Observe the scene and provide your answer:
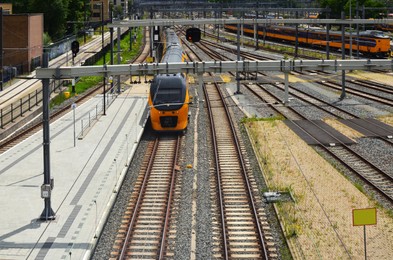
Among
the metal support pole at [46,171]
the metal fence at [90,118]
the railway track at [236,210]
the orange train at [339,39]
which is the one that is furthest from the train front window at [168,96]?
the orange train at [339,39]

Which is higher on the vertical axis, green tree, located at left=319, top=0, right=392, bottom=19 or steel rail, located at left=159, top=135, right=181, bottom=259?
green tree, located at left=319, top=0, right=392, bottom=19

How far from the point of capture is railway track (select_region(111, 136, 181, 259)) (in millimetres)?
12422

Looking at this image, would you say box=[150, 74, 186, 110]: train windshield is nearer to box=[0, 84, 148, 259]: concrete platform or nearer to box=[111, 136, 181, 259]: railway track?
box=[0, 84, 148, 259]: concrete platform

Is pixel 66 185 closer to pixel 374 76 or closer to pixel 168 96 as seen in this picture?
pixel 168 96

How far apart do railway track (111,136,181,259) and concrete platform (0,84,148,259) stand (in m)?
0.65

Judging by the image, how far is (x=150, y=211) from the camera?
14.9 meters

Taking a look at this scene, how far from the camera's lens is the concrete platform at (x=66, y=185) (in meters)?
12.5

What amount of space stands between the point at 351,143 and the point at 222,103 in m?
11.7

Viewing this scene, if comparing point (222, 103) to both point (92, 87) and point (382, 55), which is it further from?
point (382, 55)

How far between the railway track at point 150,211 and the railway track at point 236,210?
141cm

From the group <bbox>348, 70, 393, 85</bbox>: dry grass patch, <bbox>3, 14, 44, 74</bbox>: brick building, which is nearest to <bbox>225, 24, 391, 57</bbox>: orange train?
<bbox>348, 70, 393, 85</bbox>: dry grass patch

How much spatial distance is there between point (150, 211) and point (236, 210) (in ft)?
7.98

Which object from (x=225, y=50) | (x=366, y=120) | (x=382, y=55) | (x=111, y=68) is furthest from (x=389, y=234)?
(x=225, y=50)

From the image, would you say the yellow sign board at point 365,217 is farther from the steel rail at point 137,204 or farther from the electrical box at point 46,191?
the electrical box at point 46,191
